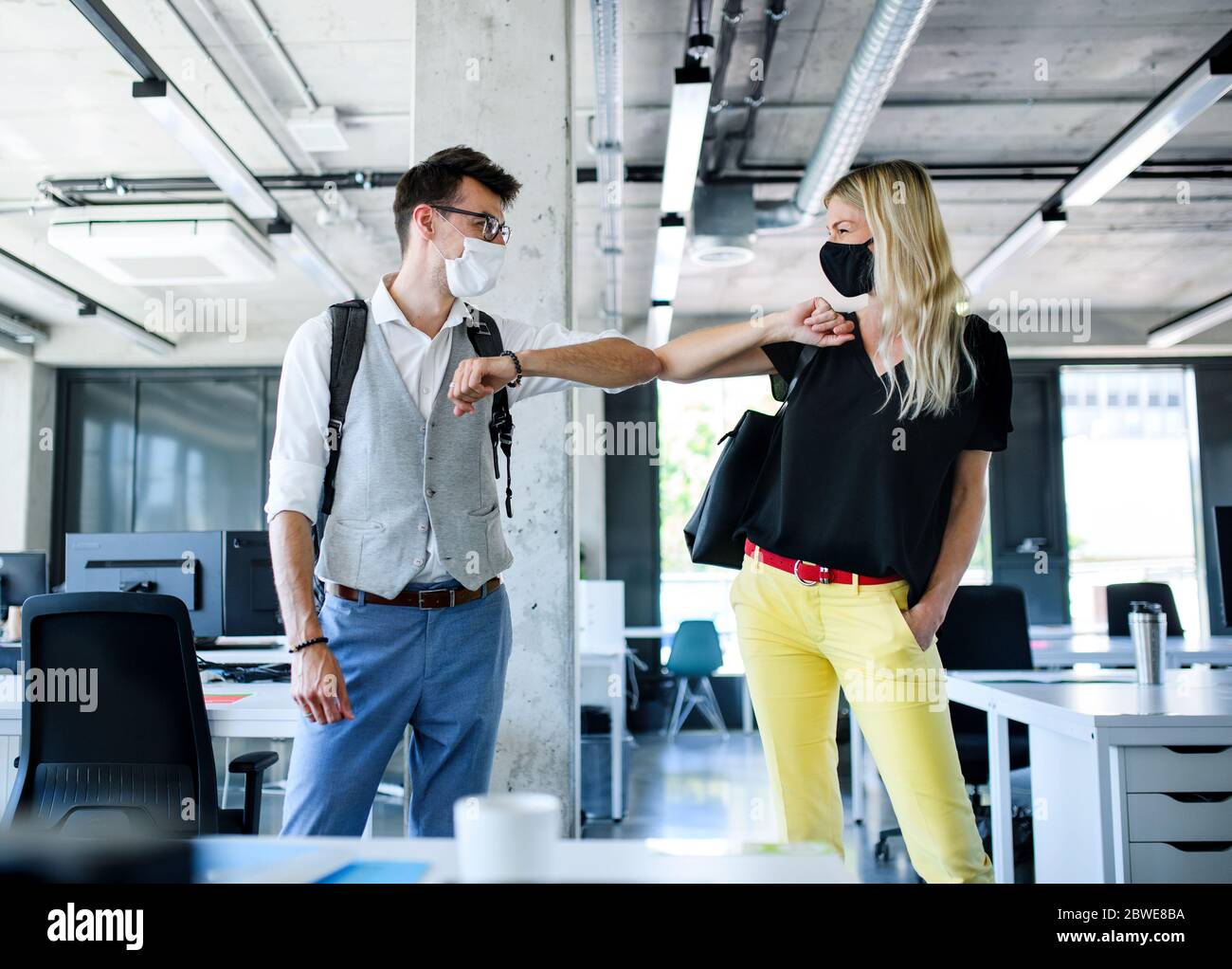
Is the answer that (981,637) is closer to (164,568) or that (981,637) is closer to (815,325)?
(815,325)

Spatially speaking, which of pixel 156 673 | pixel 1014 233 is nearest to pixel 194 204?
pixel 156 673

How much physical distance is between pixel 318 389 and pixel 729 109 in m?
3.99

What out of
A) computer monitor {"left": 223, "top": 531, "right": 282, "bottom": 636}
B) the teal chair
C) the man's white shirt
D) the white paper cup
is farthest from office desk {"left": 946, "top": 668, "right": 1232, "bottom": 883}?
the teal chair

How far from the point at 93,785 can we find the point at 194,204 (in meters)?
4.31

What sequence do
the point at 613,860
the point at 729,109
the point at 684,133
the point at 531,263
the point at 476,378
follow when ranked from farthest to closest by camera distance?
the point at 729,109 < the point at 684,133 < the point at 531,263 < the point at 476,378 < the point at 613,860

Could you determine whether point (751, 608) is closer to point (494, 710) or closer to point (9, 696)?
point (494, 710)

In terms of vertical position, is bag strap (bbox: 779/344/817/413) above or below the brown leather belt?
above

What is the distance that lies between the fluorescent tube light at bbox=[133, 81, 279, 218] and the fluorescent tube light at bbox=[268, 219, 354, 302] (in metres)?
0.46

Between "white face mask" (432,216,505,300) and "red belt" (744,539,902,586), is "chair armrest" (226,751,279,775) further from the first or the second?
"red belt" (744,539,902,586)

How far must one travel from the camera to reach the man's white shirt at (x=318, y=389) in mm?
1613

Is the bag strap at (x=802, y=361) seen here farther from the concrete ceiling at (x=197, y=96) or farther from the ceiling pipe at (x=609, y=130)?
the concrete ceiling at (x=197, y=96)

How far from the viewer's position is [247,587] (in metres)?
3.38

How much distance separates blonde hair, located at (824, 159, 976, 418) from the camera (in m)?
1.64

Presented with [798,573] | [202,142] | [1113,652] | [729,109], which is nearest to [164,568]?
[202,142]
